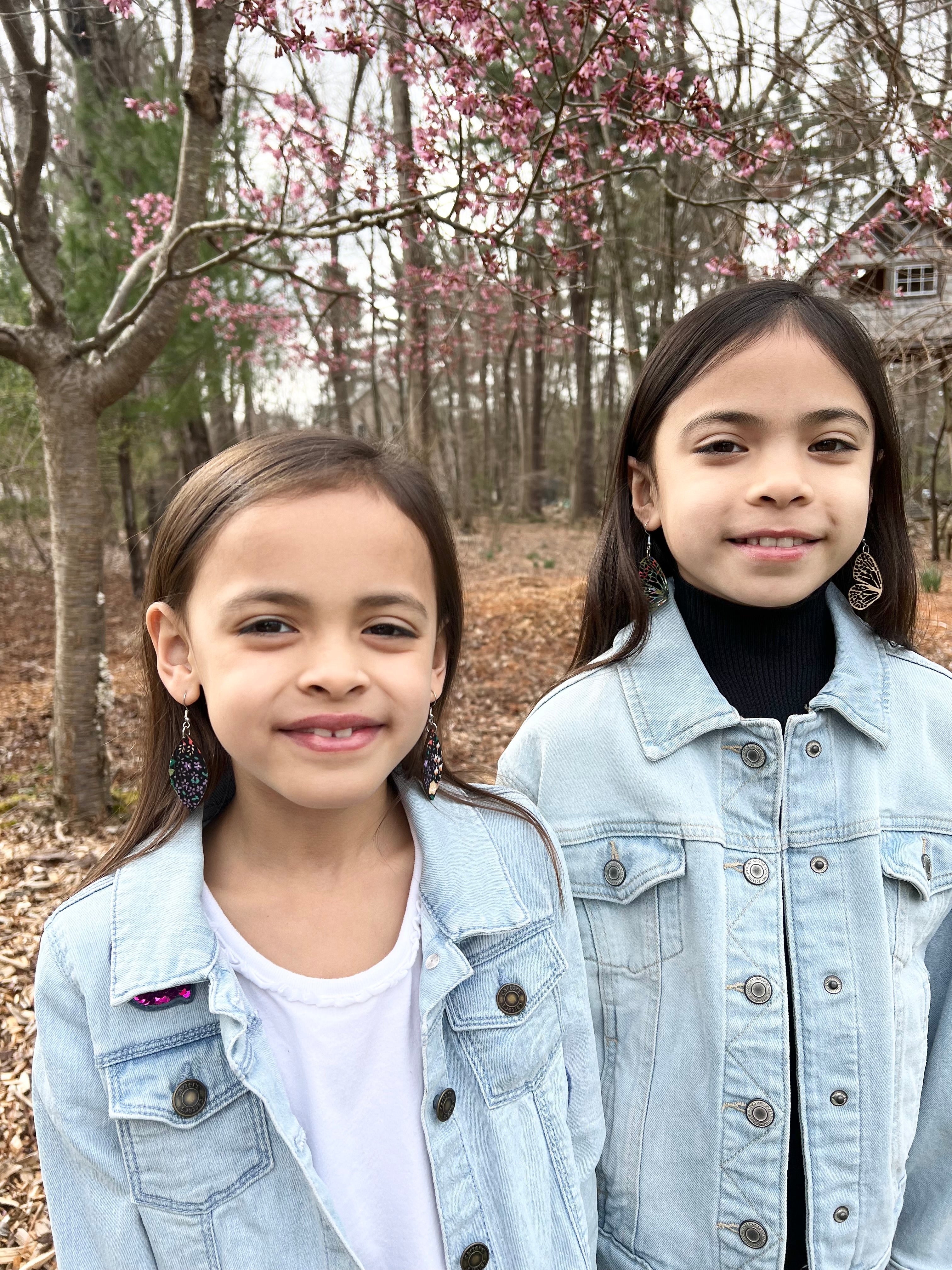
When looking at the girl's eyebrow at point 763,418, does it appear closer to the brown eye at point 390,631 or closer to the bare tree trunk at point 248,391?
the brown eye at point 390,631

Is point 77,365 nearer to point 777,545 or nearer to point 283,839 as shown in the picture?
point 283,839

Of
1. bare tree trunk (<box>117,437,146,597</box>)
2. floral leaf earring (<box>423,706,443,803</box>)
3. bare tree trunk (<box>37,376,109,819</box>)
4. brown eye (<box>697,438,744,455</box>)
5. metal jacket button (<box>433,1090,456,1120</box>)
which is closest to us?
metal jacket button (<box>433,1090,456,1120</box>)

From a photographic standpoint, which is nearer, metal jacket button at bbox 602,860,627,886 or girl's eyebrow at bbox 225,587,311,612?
girl's eyebrow at bbox 225,587,311,612

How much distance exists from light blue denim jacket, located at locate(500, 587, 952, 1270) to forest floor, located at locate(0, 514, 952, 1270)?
0.43 metres

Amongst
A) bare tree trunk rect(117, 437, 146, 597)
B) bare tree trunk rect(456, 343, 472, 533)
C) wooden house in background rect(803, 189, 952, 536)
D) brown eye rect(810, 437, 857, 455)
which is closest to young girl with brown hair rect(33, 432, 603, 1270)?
brown eye rect(810, 437, 857, 455)

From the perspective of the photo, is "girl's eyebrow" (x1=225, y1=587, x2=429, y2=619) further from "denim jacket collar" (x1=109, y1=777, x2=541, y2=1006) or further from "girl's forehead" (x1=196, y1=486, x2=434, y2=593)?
"denim jacket collar" (x1=109, y1=777, x2=541, y2=1006)

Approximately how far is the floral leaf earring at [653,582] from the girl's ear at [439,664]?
1.28 feet

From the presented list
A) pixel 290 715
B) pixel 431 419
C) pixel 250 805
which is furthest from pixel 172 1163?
pixel 431 419

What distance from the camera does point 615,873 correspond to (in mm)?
1425

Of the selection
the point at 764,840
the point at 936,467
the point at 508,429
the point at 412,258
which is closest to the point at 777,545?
the point at 764,840

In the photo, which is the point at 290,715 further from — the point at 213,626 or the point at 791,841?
the point at 791,841

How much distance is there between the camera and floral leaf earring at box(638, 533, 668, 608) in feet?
5.10

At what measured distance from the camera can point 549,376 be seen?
1011 inches

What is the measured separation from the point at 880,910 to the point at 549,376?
25781mm
